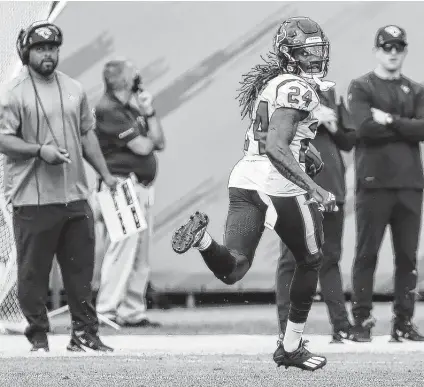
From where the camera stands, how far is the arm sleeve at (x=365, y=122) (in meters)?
8.91

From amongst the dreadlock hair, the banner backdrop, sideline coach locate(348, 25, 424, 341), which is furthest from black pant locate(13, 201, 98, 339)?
the banner backdrop

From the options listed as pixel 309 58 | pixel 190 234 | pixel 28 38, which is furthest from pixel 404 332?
pixel 28 38

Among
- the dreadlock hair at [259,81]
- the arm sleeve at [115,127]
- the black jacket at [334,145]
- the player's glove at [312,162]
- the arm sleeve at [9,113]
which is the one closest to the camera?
the player's glove at [312,162]

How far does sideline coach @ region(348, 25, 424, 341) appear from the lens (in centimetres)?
893

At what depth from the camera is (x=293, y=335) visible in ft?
23.8

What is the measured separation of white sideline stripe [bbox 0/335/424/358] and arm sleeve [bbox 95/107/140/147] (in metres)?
1.35

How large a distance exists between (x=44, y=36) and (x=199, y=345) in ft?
6.68

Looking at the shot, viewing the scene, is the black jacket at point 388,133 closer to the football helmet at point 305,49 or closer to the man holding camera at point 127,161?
the man holding camera at point 127,161

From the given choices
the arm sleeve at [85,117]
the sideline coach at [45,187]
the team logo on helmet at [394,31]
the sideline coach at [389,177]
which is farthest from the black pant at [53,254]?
the team logo on helmet at [394,31]

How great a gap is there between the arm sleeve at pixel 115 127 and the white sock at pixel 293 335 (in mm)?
2950

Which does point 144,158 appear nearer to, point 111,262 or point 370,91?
point 111,262

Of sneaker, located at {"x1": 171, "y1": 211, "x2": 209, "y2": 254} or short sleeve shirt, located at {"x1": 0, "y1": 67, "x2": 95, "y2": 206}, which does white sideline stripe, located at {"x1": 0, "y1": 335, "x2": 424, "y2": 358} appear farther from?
sneaker, located at {"x1": 171, "y1": 211, "x2": 209, "y2": 254}

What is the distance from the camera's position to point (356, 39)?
37.1 feet

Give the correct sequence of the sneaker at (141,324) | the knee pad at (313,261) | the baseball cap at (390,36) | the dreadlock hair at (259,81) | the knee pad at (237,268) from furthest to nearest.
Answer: the sneaker at (141,324) < the baseball cap at (390,36) < the dreadlock hair at (259,81) < the knee pad at (313,261) < the knee pad at (237,268)
